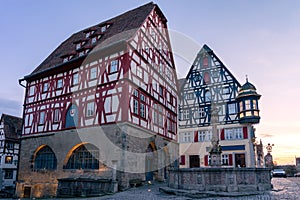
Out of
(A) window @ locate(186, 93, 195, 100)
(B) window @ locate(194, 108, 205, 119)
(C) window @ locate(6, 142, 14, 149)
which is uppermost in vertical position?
(A) window @ locate(186, 93, 195, 100)

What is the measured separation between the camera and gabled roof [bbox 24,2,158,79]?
18656 millimetres

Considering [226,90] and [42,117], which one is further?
[226,90]

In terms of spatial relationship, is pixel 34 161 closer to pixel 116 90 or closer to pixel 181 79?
pixel 116 90

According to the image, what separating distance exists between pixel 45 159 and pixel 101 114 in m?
6.37

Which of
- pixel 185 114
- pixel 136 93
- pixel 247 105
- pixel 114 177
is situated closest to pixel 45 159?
pixel 114 177

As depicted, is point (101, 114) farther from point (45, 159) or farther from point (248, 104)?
point (248, 104)

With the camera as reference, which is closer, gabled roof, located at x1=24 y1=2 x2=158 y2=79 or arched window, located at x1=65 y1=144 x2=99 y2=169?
arched window, located at x1=65 y1=144 x2=99 y2=169

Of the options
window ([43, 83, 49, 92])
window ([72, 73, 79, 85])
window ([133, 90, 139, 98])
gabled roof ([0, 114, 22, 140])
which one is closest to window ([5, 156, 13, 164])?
gabled roof ([0, 114, 22, 140])

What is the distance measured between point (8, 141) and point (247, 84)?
94.3ft

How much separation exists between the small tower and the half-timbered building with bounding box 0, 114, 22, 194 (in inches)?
1076

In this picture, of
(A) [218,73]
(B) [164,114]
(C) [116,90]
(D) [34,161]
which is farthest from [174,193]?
(A) [218,73]

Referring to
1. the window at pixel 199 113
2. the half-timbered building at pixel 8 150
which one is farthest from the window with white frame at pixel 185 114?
the half-timbered building at pixel 8 150

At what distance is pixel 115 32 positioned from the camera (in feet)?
65.5

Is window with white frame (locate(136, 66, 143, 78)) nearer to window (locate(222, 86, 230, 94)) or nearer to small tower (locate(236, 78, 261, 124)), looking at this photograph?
small tower (locate(236, 78, 261, 124))
